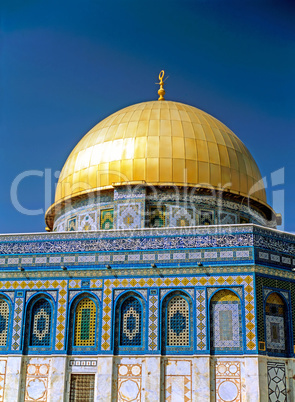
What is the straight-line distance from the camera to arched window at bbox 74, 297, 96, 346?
16125 millimetres

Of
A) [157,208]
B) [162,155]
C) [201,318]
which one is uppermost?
[162,155]

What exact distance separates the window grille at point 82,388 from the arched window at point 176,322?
2.14 meters

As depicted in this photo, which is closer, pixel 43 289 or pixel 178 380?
pixel 178 380

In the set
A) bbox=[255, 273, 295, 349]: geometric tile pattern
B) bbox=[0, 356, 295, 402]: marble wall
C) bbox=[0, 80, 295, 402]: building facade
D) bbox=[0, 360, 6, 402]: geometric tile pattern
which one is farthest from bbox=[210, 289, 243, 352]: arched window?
bbox=[0, 360, 6, 402]: geometric tile pattern

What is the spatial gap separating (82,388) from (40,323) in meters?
2.11

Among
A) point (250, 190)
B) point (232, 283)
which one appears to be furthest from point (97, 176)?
point (232, 283)

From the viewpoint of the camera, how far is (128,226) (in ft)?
61.4

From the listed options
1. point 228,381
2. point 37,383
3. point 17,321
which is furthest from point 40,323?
point 228,381

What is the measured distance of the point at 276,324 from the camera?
1585 centimetres

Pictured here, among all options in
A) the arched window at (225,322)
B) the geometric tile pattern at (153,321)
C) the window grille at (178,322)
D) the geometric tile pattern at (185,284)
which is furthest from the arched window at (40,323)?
the arched window at (225,322)

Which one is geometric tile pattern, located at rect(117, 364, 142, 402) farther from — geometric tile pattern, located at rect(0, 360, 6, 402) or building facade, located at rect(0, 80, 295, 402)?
geometric tile pattern, located at rect(0, 360, 6, 402)

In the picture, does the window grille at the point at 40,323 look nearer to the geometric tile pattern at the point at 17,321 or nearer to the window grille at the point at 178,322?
the geometric tile pattern at the point at 17,321

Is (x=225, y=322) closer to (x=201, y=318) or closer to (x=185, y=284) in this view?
(x=201, y=318)

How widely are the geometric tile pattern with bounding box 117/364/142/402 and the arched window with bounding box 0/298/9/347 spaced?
11.1 feet
